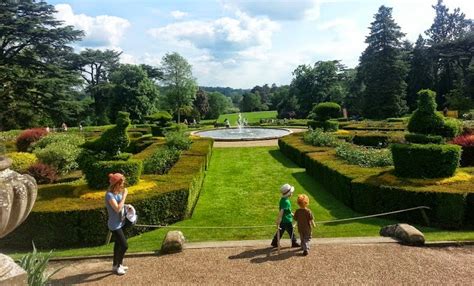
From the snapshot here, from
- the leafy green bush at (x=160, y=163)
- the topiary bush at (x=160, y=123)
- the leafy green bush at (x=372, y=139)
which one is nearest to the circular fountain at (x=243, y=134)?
the topiary bush at (x=160, y=123)

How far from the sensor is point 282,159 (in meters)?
19.0

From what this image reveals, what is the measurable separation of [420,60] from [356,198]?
146 feet

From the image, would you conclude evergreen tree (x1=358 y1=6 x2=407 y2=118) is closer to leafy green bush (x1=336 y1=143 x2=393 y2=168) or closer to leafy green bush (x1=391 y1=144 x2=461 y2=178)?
leafy green bush (x1=336 y1=143 x2=393 y2=168)

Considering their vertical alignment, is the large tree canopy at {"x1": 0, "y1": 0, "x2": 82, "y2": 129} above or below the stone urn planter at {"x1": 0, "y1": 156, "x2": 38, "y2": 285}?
above

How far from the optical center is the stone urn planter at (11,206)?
10.3 ft

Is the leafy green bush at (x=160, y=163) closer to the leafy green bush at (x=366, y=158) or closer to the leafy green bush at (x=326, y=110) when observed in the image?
the leafy green bush at (x=366, y=158)

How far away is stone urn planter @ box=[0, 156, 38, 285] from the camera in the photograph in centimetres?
313

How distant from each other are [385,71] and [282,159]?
2772 cm

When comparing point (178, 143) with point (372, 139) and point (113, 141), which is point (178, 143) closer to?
point (113, 141)

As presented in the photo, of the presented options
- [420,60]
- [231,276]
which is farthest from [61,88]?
[420,60]

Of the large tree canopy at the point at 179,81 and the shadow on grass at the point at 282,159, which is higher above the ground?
the large tree canopy at the point at 179,81

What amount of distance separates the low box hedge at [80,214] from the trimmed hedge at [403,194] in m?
4.21

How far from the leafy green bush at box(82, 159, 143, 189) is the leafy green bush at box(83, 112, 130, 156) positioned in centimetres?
42

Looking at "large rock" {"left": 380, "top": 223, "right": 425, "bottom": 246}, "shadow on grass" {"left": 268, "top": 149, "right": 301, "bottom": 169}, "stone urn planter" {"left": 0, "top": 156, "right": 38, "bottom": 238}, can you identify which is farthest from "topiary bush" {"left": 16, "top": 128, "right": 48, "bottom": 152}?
"stone urn planter" {"left": 0, "top": 156, "right": 38, "bottom": 238}
